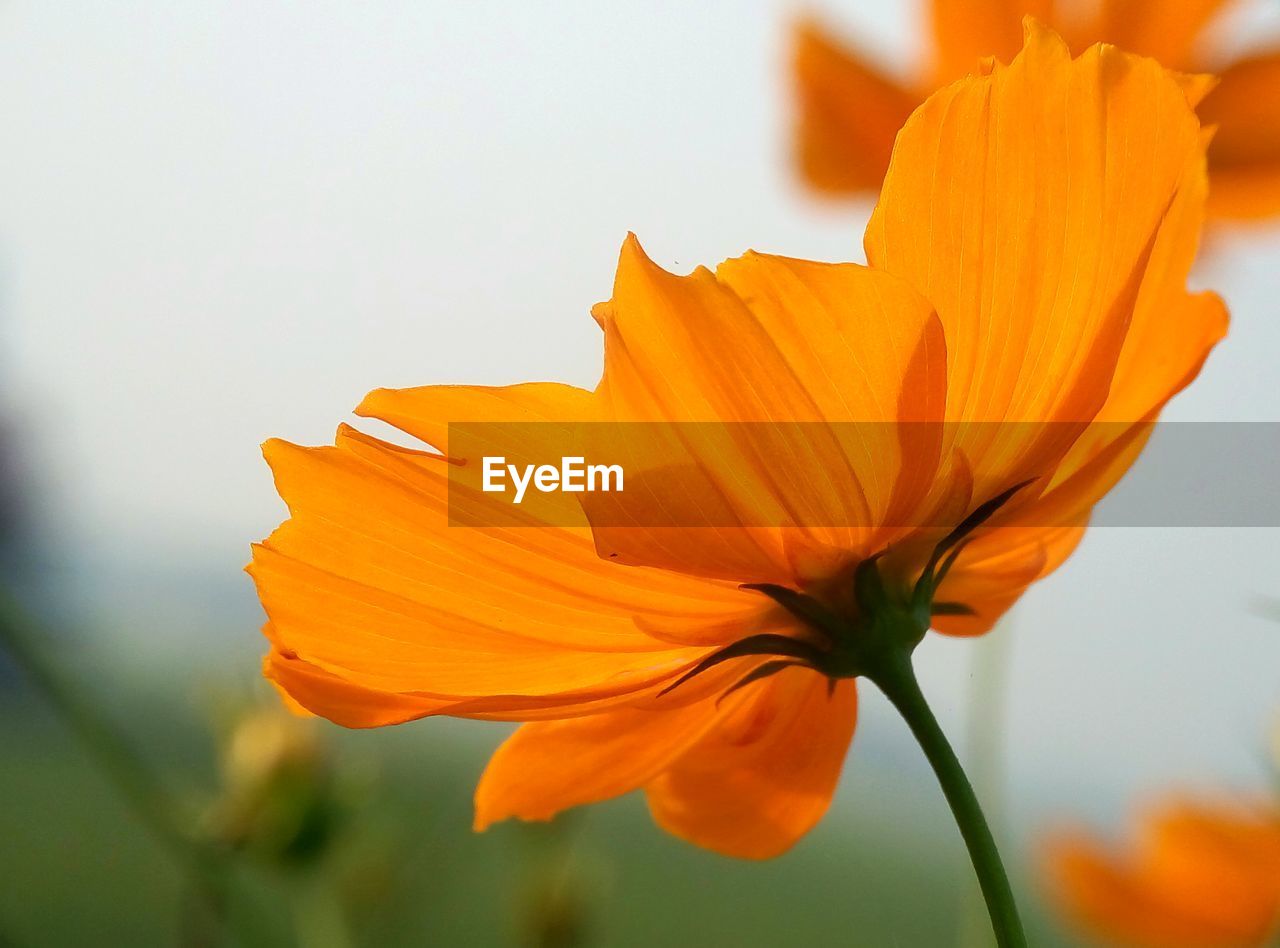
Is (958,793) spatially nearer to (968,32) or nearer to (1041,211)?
(1041,211)

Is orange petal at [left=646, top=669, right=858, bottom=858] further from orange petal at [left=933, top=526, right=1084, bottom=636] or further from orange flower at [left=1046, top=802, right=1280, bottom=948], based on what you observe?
orange flower at [left=1046, top=802, right=1280, bottom=948]

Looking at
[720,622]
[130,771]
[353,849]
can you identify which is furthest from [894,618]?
[353,849]

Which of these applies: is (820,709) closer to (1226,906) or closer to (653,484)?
(653,484)

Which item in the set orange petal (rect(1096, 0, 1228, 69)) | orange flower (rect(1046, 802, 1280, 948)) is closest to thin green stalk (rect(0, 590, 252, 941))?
orange flower (rect(1046, 802, 1280, 948))

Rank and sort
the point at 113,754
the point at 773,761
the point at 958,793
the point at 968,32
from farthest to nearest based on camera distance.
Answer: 1. the point at 968,32
2. the point at 113,754
3. the point at 773,761
4. the point at 958,793

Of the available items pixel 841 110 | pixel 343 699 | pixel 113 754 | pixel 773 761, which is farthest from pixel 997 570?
pixel 841 110

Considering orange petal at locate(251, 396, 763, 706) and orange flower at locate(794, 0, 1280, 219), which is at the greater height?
orange flower at locate(794, 0, 1280, 219)

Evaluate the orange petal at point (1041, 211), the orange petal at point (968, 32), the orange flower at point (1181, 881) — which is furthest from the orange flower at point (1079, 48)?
the orange petal at point (1041, 211)
